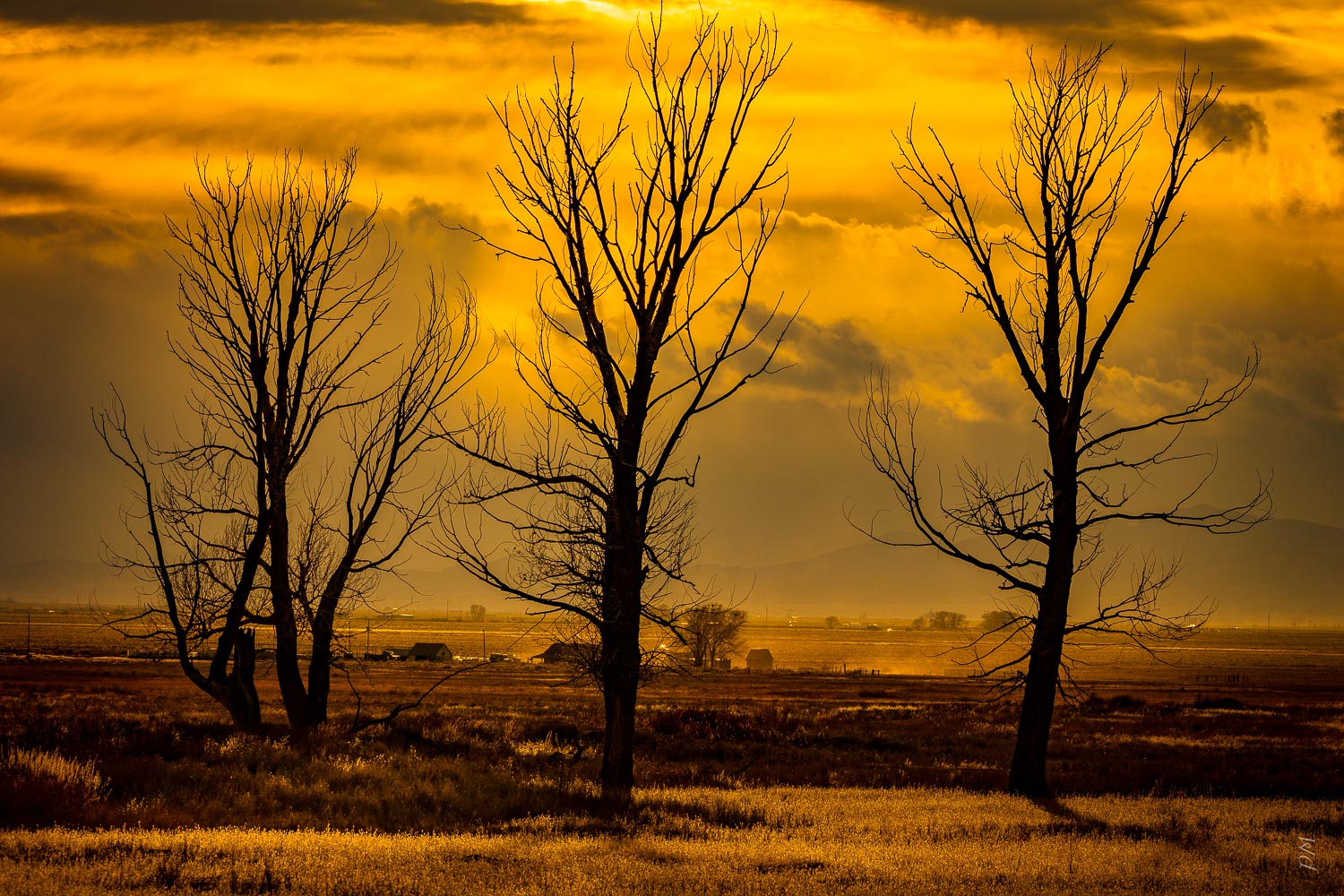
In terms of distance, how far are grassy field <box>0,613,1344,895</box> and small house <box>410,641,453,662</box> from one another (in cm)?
8421

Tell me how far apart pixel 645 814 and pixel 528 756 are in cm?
1067

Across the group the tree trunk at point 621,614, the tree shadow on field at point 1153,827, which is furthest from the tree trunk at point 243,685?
the tree shadow on field at point 1153,827

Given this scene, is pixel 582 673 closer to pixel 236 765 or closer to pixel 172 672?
pixel 236 765

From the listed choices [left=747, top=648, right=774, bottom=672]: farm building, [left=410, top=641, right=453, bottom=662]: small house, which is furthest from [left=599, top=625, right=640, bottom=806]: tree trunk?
[left=410, top=641, right=453, bottom=662]: small house

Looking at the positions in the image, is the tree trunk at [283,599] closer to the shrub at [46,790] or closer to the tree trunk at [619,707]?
the shrub at [46,790]

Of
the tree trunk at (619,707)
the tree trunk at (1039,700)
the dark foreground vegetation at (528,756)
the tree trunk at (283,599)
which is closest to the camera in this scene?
the dark foreground vegetation at (528,756)

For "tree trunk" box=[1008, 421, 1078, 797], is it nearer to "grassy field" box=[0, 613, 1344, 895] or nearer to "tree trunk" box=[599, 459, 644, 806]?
"grassy field" box=[0, 613, 1344, 895]

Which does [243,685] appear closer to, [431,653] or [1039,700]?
[1039,700]

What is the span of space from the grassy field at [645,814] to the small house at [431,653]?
84.2 meters

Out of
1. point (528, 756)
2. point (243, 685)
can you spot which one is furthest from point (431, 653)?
point (243, 685)

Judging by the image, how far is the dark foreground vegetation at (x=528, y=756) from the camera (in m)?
15.5

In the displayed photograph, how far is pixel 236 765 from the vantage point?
1788 centimetres

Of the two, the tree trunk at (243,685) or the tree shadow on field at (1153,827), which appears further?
the tree trunk at (243,685)

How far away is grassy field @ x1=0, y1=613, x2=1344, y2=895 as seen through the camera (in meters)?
11.1
